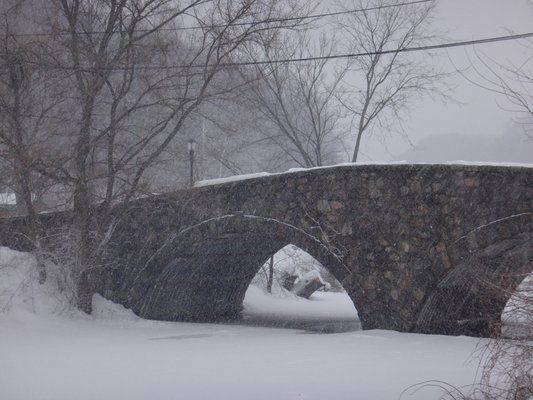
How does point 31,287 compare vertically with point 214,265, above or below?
below

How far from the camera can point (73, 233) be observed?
46.6 feet

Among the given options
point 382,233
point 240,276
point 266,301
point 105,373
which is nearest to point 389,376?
point 105,373


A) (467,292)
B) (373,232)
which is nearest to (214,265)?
(373,232)

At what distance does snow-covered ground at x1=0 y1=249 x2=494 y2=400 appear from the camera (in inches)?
289

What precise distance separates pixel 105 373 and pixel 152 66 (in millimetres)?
8053

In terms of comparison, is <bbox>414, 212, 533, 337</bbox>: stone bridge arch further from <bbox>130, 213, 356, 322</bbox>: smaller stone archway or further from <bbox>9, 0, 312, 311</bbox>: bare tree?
<bbox>9, 0, 312, 311</bbox>: bare tree

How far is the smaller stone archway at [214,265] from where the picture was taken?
12.8 metres

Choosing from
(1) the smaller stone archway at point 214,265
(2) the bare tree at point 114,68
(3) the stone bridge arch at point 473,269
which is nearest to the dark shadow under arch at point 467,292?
(3) the stone bridge arch at point 473,269

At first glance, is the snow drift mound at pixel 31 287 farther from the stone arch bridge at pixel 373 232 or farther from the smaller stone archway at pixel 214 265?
the smaller stone archway at pixel 214 265

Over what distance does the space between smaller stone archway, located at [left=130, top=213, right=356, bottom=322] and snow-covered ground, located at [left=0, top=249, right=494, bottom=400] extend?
138 cm

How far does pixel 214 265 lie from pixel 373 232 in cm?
648

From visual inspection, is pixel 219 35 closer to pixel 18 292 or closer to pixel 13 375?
pixel 18 292

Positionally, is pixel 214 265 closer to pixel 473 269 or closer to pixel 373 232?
pixel 373 232

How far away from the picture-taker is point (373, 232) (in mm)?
11555
